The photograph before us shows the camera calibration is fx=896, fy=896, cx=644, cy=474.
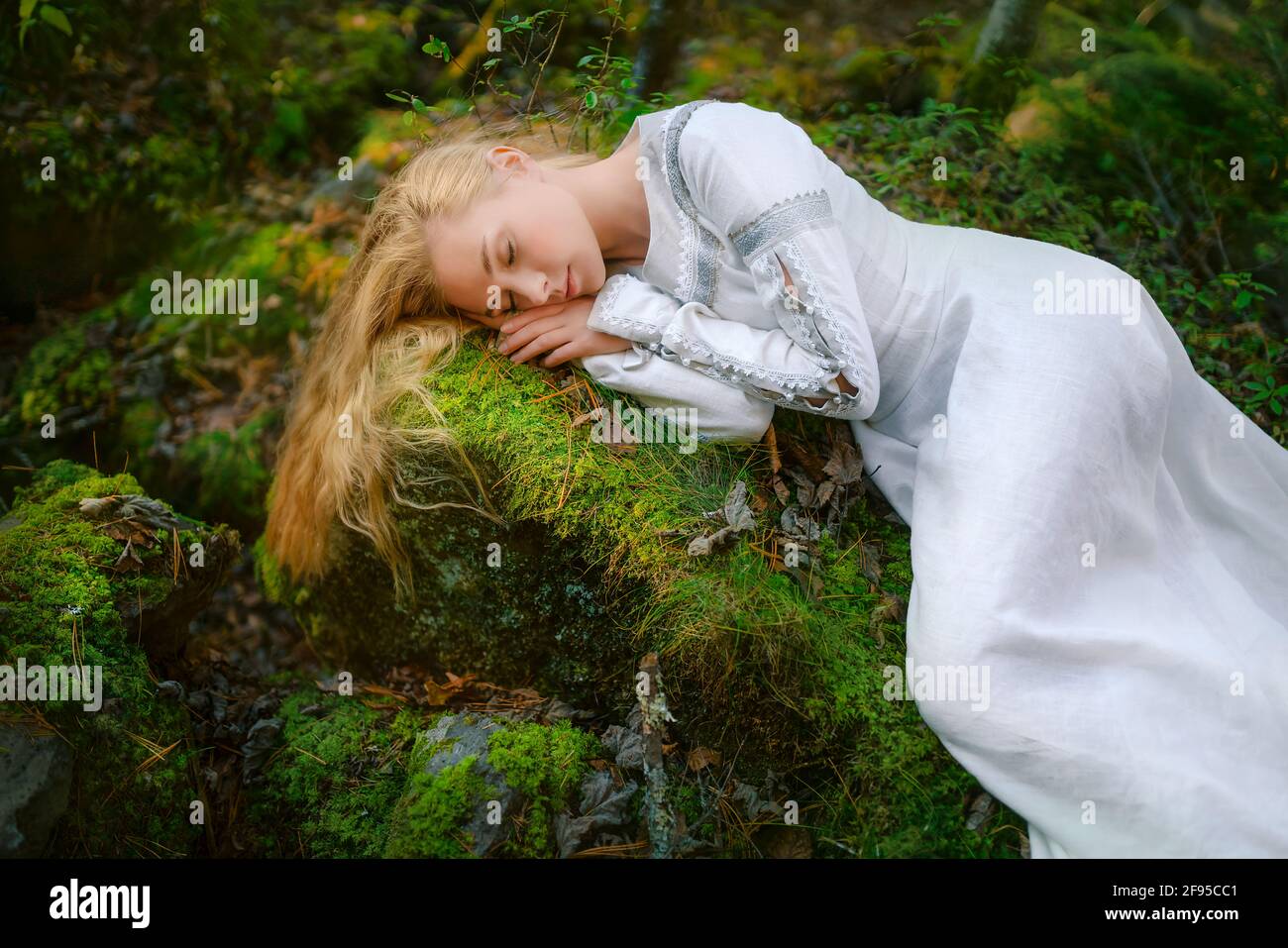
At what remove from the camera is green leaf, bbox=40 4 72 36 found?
395 centimetres

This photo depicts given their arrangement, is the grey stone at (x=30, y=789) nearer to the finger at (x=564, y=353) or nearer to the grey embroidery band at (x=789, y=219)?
the finger at (x=564, y=353)

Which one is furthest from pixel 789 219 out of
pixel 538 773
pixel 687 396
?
pixel 538 773

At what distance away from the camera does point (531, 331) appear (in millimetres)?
2795

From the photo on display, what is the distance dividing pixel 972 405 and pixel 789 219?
2.44 feet

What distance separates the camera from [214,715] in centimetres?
289

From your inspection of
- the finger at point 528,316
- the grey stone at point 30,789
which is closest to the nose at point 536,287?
the finger at point 528,316

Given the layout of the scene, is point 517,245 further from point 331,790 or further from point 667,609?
point 331,790

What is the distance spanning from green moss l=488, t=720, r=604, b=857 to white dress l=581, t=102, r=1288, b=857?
3.19 feet

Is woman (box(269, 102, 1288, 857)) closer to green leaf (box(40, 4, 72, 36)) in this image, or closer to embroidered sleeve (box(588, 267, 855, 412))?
embroidered sleeve (box(588, 267, 855, 412))

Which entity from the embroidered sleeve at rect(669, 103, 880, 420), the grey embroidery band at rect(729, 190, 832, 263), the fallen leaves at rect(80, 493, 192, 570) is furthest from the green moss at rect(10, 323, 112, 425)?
the grey embroidery band at rect(729, 190, 832, 263)
